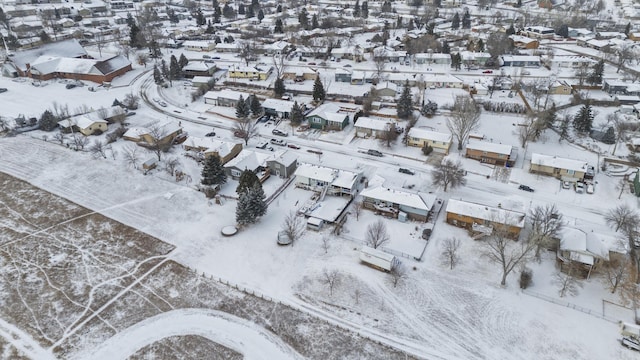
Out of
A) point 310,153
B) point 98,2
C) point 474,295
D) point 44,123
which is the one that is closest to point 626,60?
point 310,153

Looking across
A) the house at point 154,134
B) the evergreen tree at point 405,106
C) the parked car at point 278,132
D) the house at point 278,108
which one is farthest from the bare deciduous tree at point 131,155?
the evergreen tree at point 405,106

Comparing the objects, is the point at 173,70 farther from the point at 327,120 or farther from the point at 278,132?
the point at 327,120

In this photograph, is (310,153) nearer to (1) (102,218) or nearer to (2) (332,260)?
(2) (332,260)

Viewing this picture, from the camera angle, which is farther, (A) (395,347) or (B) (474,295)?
(B) (474,295)

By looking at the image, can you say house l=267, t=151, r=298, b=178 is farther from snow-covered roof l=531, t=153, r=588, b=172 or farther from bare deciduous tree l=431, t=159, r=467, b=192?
snow-covered roof l=531, t=153, r=588, b=172

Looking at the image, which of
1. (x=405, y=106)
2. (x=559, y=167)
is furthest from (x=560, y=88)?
(x=559, y=167)

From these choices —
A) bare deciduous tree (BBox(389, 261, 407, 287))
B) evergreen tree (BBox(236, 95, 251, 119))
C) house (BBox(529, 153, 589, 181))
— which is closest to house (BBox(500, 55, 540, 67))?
house (BBox(529, 153, 589, 181))
